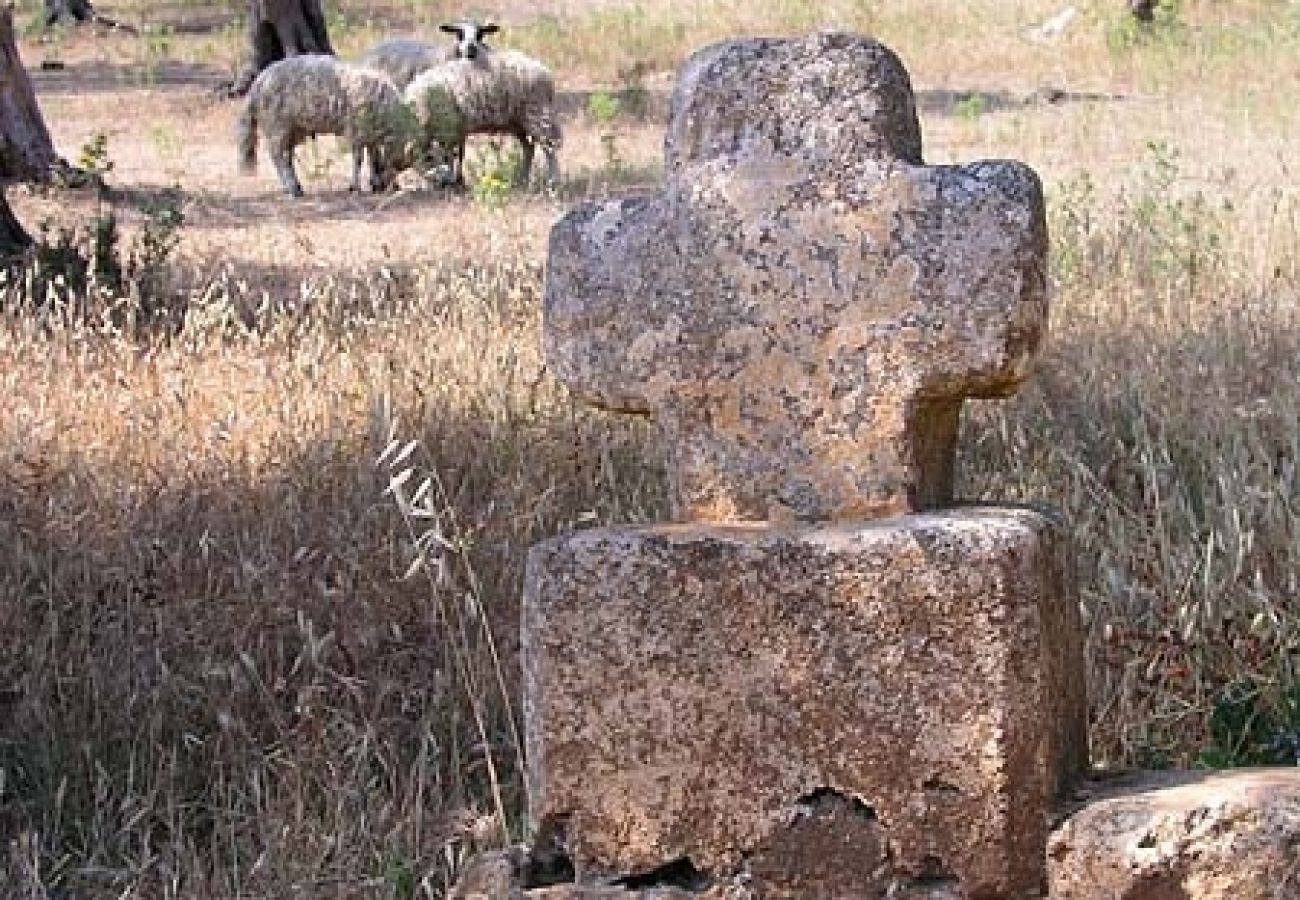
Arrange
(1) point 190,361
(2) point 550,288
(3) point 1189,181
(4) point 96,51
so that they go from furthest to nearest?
(4) point 96,51, (3) point 1189,181, (1) point 190,361, (2) point 550,288

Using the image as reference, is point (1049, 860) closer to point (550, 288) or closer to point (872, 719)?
point (872, 719)

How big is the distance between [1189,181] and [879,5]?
43.5 ft

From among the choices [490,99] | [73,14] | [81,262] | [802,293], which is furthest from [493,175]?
[73,14]

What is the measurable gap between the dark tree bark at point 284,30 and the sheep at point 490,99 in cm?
470

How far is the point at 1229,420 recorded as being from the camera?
5484 mm

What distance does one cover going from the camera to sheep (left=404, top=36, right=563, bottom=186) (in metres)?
14.2

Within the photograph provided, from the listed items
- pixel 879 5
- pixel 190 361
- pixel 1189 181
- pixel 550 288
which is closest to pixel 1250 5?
pixel 879 5

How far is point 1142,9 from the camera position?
2175 centimetres

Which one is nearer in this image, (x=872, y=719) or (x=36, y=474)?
(x=872, y=719)

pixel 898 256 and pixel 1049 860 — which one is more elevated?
pixel 898 256

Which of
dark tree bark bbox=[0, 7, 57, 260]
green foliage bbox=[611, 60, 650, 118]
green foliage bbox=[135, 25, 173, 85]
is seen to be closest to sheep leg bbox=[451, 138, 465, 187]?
dark tree bark bbox=[0, 7, 57, 260]

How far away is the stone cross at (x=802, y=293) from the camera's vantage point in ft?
9.77

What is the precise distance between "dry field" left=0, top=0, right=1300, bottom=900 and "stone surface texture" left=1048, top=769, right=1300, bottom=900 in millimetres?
1146

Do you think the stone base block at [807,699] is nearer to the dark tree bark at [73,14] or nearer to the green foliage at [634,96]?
the green foliage at [634,96]
